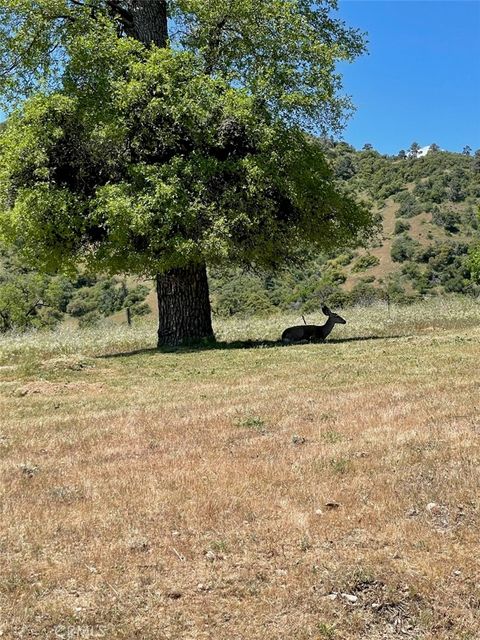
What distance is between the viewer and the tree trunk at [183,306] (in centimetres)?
1880

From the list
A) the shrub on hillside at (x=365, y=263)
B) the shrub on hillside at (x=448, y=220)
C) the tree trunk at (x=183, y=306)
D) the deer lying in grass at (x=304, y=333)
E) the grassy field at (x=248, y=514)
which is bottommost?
the grassy field at (x=248, y=514)

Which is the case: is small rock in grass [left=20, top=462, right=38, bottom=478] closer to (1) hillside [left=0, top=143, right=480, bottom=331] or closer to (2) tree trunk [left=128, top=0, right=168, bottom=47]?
(2) tree trunk [left=128, top=0, right=168, bottom=47]

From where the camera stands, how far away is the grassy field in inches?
143

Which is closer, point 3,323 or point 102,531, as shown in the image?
point 102,531

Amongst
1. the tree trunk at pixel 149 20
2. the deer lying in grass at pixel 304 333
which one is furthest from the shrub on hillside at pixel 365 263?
the tree trunk at pixel 149 20

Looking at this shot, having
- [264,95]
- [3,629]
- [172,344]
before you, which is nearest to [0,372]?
[172,344]

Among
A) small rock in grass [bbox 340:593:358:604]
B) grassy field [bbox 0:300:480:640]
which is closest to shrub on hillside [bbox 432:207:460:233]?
grassy field [bbox 0:300:480:640]

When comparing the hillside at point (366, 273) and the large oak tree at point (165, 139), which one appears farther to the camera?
the hillside at point (366, 273)

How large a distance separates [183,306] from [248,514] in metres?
14.2

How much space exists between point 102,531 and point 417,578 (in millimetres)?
2335

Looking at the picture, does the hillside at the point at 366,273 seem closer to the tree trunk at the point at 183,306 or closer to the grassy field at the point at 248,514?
the tree trunk at the point at 183,306

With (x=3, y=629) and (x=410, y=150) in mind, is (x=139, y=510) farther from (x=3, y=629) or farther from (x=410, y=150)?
(x=410, y=150)

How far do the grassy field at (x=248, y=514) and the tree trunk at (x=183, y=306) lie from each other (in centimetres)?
868

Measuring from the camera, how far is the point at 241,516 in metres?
4.88
